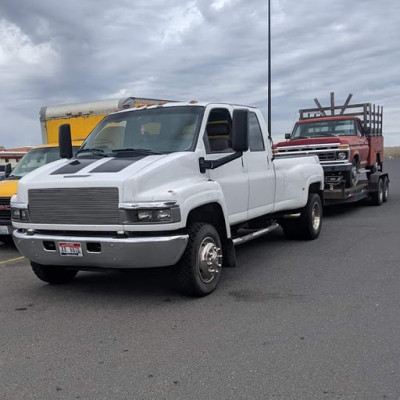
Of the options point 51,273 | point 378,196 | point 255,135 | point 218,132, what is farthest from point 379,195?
point 51,273

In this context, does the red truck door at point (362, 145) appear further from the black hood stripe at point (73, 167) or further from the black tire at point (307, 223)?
the black hood stripe at point (73, 167)

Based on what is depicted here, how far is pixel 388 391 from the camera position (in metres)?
3.44

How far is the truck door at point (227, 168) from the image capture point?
6.18m

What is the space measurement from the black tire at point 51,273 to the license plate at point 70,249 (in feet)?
3.06

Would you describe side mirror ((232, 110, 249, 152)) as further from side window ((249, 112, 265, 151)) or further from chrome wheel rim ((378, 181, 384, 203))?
chrome wheel rim ((378, 181, 384, 203))

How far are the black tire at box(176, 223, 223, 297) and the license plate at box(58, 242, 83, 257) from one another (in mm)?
1045

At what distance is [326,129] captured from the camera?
46.4 feet

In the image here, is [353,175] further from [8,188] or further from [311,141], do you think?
[8,188]

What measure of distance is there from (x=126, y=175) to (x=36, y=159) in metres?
5.63

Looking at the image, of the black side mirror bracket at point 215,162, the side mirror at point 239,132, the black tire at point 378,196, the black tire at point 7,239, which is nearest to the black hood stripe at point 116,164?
the black side mirror bracket at point 215,162

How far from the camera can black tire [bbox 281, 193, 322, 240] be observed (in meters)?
8.93

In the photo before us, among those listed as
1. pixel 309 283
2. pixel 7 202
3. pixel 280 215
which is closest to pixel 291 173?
pixel 280 215

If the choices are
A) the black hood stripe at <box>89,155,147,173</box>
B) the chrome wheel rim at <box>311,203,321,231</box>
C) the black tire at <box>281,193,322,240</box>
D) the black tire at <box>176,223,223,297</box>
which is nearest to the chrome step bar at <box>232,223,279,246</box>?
the black tire at <box>176,223,223,297</box>

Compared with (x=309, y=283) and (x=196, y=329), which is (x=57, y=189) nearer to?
(x=196, y=329)
